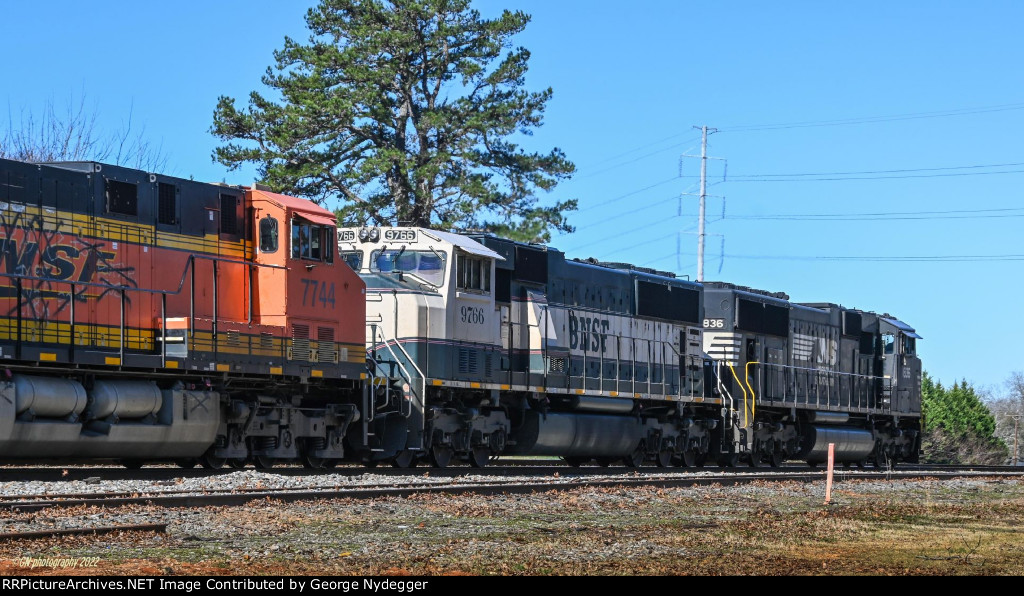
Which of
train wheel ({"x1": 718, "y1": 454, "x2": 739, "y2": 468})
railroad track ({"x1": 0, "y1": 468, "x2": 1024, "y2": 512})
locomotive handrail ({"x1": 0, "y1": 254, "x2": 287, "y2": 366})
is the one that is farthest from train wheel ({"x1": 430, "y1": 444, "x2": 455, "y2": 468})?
train wheel ({"x1": 718, "y1": 454, "x2": 739, "y2": 468})

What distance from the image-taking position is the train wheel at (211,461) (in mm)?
17641

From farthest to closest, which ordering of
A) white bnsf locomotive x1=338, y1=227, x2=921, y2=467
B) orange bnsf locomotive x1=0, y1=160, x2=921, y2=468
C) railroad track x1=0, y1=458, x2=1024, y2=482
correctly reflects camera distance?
white bnsf locomotive x1=338, y1=227, x2=921, y2=467, railroad track x1=0, y1=458, x2=1024, y2=482, orange bnsf locomotive x1=0, y1=160, x2=921, y2=468

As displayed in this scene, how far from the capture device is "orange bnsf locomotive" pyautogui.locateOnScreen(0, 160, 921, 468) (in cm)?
1565

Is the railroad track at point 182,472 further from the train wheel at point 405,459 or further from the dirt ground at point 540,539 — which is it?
the dirt ground at point 540,539

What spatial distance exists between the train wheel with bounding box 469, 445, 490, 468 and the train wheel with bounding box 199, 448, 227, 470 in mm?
4638

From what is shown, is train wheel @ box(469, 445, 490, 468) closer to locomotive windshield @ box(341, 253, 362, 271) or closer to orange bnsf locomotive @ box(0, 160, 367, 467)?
orange bnsf locomotive @ box(0, 160, 367, 467)

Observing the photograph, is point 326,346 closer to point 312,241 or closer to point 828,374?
point 312,241

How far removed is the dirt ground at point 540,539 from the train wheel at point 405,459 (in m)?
4.79

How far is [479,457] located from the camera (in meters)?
21.4

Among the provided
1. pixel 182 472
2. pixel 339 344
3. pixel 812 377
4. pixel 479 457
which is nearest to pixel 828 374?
pixel 812 377

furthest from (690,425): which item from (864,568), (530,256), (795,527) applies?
(864,568)

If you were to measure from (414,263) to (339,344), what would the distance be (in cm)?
227

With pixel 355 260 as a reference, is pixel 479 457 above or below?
below

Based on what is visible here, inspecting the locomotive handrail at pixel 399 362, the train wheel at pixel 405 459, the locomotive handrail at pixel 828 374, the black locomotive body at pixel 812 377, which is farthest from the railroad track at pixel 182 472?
the locomotive handrail at pixel 828 374
